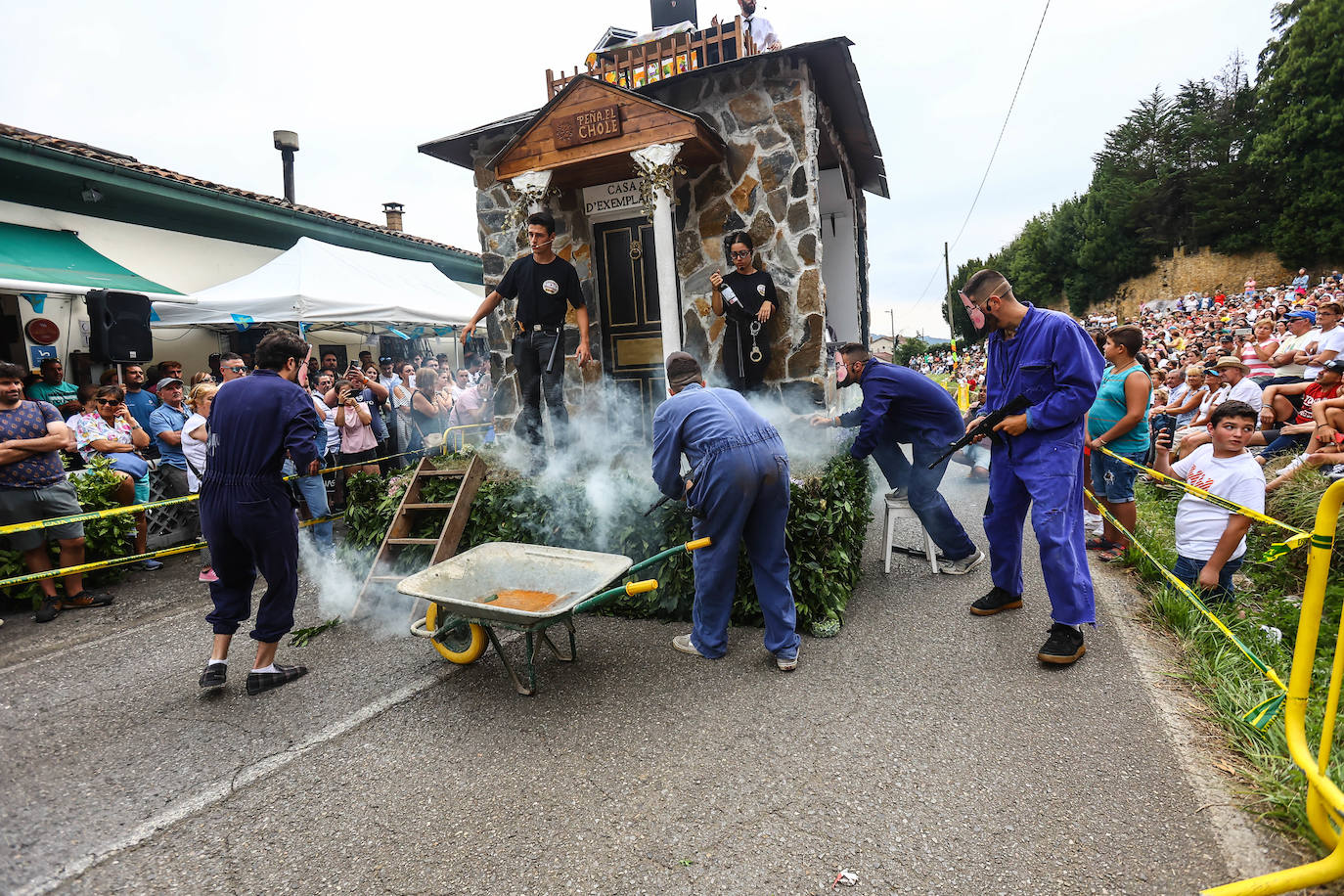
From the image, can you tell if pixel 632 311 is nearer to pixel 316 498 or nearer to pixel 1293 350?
pixel 316 498

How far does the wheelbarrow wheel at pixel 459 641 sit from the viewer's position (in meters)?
4.09

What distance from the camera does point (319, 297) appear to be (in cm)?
973

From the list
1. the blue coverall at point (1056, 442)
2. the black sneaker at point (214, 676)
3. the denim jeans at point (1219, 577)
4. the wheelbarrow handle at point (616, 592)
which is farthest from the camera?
the denim jeans at point (1219, 577)

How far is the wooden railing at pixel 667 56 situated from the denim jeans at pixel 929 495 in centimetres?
442

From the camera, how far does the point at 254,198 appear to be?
506 inches

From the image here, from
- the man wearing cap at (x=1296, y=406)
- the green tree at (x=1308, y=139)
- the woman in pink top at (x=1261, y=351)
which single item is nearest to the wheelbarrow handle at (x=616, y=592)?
the man wearing cap at (x=1296, y=406)

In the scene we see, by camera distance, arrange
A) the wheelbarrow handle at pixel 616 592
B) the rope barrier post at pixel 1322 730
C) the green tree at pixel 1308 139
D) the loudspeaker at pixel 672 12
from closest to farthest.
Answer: the rope barrier post at pixel 1322 730 → the wheelbarrow handle at pixel 616 592 → the loudspeaker at pixel 672 12 → the green tree at pixel 1308 139

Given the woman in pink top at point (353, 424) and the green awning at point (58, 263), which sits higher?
the green awning at point (58, 263)

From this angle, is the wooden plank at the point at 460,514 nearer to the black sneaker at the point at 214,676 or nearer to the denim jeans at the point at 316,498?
the black sneaker at the point at 214,676

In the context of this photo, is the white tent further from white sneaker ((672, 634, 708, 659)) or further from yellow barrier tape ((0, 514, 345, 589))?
white sneaker ((672, 634, 708, 659))

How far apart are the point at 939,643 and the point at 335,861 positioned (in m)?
3.41

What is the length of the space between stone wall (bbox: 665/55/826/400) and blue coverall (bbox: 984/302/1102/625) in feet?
10.7

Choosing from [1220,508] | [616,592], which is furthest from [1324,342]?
[616,592]

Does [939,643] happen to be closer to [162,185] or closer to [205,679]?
[205,679]
